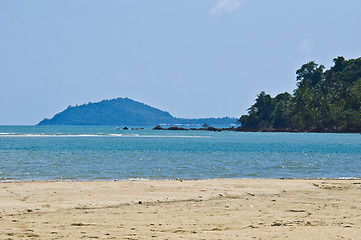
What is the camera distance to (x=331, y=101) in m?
173

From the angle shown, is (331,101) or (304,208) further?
(331,101)

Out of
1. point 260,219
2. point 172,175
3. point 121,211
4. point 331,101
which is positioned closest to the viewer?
point 260,219

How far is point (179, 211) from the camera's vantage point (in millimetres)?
14539

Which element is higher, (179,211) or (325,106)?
(325,106)

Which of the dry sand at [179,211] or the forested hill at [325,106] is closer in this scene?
the dry sand at [179,211]

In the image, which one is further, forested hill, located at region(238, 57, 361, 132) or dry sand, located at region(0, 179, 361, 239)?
forested hill, located at region(238, 57, 361, 132)

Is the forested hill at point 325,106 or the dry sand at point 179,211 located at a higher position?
the forested hill at point 325,106

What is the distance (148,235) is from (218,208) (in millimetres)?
4602

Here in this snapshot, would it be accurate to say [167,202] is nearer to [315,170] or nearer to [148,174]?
[148,174]

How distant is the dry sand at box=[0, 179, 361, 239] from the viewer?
37.0 ft

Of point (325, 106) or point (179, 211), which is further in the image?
point (325, 106)

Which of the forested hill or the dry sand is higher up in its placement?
the forested hill

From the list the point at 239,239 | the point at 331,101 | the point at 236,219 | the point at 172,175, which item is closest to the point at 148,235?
the point at 239,239

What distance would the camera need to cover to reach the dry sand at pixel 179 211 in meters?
11.3
